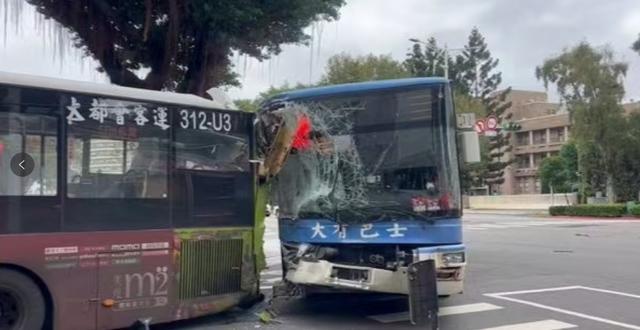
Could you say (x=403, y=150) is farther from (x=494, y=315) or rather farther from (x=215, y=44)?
(x=215, y=44)

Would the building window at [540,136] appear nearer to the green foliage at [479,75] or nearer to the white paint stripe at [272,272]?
the green foliage at [479,75]

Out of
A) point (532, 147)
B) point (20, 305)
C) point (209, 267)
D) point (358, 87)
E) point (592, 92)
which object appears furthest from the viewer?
point (532, 147)

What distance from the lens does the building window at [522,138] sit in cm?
8538

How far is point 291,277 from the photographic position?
8305 mm

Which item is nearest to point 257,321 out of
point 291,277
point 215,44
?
point 291,277

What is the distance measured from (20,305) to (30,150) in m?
1.48

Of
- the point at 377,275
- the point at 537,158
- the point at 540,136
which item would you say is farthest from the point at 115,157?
the point at 537,158

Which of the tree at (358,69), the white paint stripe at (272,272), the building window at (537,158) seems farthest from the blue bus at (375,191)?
the building window at (537,158)

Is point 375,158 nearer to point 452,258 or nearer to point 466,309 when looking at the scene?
point 452,258

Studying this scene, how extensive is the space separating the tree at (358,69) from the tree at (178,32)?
23870 millimetres

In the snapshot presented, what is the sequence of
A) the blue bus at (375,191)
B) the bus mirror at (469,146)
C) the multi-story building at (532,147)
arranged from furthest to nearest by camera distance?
the multi-story building at (532,147) < the bus mirror at (469,146) < the blue bus at (375,191)

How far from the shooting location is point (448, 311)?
9180 mm

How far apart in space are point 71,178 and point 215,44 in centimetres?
499

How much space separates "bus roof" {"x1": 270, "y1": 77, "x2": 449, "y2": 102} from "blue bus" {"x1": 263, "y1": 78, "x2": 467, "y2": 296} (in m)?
0.01
